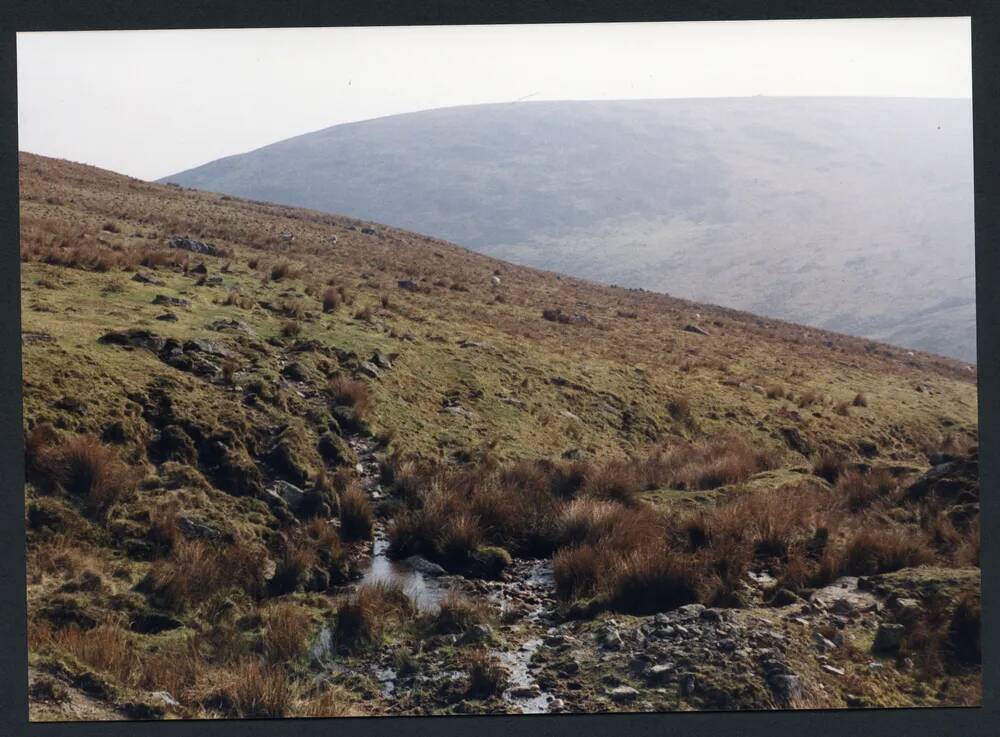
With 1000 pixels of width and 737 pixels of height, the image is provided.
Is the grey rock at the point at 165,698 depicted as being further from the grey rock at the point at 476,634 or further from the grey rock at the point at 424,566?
the grey rock at the point at 424,566

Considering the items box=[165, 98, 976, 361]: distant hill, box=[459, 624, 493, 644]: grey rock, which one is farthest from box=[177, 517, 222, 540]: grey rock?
box=[165, 98, 976, 361]: distant hill

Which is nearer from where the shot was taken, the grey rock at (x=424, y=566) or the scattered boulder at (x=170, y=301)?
the grey rock at (x=424, y=566)

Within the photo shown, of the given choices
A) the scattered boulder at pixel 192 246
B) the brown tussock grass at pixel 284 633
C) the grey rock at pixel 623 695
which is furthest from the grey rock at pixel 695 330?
the brown tussock grass at pixel 284 633

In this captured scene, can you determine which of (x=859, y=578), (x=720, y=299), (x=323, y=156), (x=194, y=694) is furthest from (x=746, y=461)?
(x=323, y=156)

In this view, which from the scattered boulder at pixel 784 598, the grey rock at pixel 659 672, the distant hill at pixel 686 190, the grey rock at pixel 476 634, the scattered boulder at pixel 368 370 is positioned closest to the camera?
the grey rock at pixel 659 672

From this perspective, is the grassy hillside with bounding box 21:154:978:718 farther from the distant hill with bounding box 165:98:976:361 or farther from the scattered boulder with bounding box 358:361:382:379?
the distant hill with bounding box 165:98:976:361

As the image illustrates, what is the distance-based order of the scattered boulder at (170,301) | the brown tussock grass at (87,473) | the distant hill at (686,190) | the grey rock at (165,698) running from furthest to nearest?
the distant hill at (686,190)
the scattered boulder at (170,301)
the brown tussock grass at (87,473)
the grey rock at (165,698)

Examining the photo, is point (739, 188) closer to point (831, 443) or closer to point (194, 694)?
point (831, 443)

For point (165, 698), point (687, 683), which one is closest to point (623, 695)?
point (687, 683)

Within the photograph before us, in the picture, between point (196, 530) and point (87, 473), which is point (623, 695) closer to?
point (196, 530)
